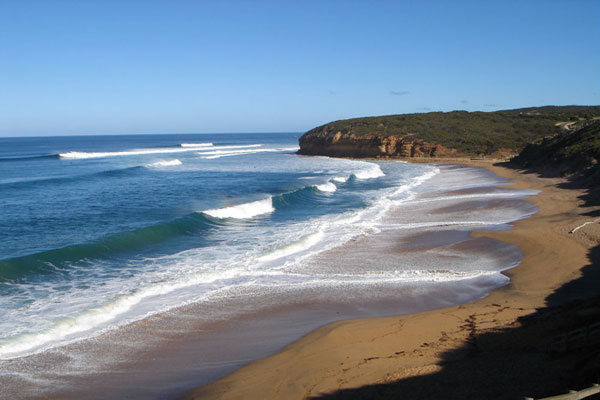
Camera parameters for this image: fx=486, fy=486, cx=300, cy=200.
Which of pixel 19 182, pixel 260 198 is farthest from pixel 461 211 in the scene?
pixel 19 182

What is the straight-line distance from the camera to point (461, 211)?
22.7 metres

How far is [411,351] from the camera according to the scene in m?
8.05

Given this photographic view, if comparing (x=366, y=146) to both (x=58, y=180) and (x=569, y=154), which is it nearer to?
(x=569, y=154)

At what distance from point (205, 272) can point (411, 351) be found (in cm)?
741

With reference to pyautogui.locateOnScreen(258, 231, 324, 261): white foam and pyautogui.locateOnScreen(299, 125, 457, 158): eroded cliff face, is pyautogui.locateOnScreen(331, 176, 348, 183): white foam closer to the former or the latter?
pyautogui.locateOnScreen(258, 231, 324, 261): white foam

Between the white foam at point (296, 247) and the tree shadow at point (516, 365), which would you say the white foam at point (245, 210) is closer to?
the white foam at point (296, 247)

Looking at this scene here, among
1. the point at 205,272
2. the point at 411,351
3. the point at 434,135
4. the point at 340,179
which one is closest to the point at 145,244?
the point at 205,272

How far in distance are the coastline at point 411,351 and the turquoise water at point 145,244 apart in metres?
3.60

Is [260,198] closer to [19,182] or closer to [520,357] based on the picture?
[19,182]

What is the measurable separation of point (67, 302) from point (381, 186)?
2711cm

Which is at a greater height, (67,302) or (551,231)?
(551,231)

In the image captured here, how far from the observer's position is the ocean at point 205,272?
8.90 m

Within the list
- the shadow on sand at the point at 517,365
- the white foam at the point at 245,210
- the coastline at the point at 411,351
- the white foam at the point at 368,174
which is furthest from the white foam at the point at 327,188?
the shadow on sand at the point at 517,365

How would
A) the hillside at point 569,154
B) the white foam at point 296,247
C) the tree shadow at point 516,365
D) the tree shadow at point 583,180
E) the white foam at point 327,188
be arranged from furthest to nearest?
the white foam at point 327,188
the hillside at point 569,154
the tree shadow at point 583,180
the white foam at point 296,247
the tree shadow at point 516,365
